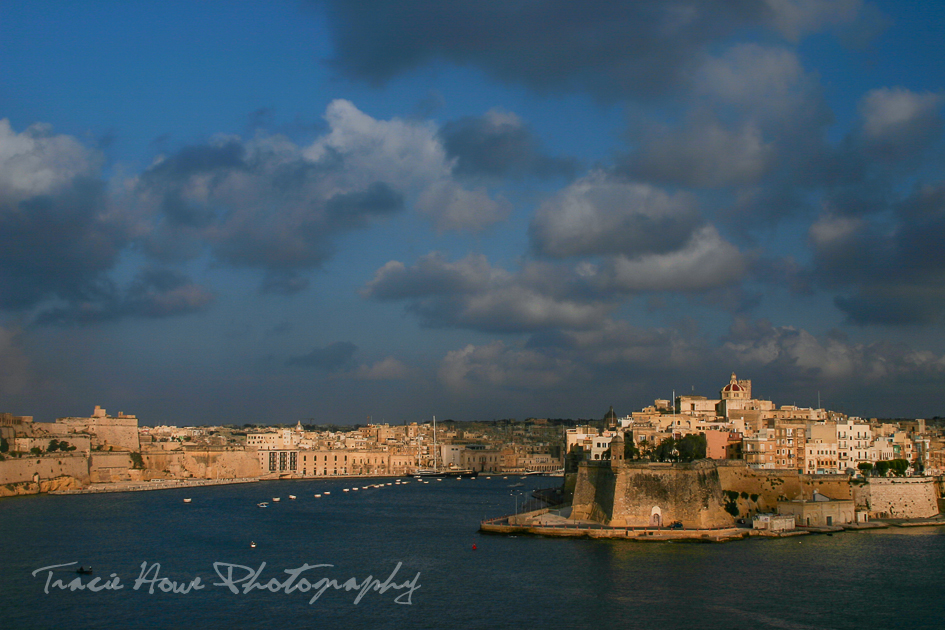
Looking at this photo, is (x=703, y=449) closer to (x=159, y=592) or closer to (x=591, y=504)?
(x=591, y=504)

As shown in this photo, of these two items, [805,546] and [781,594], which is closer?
[781,594]

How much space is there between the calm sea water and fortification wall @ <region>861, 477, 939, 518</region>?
1.82 metres

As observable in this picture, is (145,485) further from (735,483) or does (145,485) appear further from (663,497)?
(663,497)

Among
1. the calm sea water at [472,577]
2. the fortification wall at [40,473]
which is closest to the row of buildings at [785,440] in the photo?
the calm sea water at [472,577]

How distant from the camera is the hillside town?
38.2 m

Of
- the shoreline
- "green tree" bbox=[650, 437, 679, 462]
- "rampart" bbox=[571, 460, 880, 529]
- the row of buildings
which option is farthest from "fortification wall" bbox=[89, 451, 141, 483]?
"rampart" bbox=[571, 460, 880, 529]

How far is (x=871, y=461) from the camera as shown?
38531mm

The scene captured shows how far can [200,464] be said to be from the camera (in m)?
72.9

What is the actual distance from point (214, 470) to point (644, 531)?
168 ft

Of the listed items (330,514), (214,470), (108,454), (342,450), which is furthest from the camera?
(342,450)

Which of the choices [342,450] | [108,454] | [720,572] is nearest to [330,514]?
[720,572]

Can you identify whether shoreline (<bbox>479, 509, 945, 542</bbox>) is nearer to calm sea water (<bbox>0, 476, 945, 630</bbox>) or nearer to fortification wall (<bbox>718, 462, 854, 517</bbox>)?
calm sea water (<bbox>0, 476, 945, 630</bbox>)

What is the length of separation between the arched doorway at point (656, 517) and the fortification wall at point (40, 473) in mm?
41210

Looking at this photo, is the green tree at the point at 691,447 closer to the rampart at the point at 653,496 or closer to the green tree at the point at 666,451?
the green tree at the point at 666,451
